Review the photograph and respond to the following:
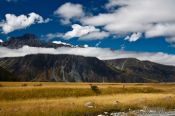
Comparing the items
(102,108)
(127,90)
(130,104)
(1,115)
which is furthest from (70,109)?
(127,90)

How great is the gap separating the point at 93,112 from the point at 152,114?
9478 millimetres

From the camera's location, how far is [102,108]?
185ft

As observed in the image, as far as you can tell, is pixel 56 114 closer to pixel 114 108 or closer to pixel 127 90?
pixel 114 108

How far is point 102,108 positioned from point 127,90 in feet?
159

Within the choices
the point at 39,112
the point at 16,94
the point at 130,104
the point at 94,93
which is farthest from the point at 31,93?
the point at 39,112

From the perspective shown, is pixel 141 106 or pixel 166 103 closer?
pixel 141 106

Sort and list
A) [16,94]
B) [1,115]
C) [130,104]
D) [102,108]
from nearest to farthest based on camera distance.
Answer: [1,115], [102,108], [130,104], [16,94]

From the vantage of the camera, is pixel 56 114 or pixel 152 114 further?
pixel 152 114

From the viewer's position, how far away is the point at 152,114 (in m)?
53.4

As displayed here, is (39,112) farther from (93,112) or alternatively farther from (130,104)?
(130,104)

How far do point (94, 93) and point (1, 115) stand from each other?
1974 inches

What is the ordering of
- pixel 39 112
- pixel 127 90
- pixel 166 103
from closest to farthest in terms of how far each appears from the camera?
pixel 39 112 < pixel 166 103 < pixel 127 90

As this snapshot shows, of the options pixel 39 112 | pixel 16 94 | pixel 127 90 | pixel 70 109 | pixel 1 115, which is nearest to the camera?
pixel 1 115

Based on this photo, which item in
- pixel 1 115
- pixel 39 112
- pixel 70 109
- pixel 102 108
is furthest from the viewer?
pixel 102 108
